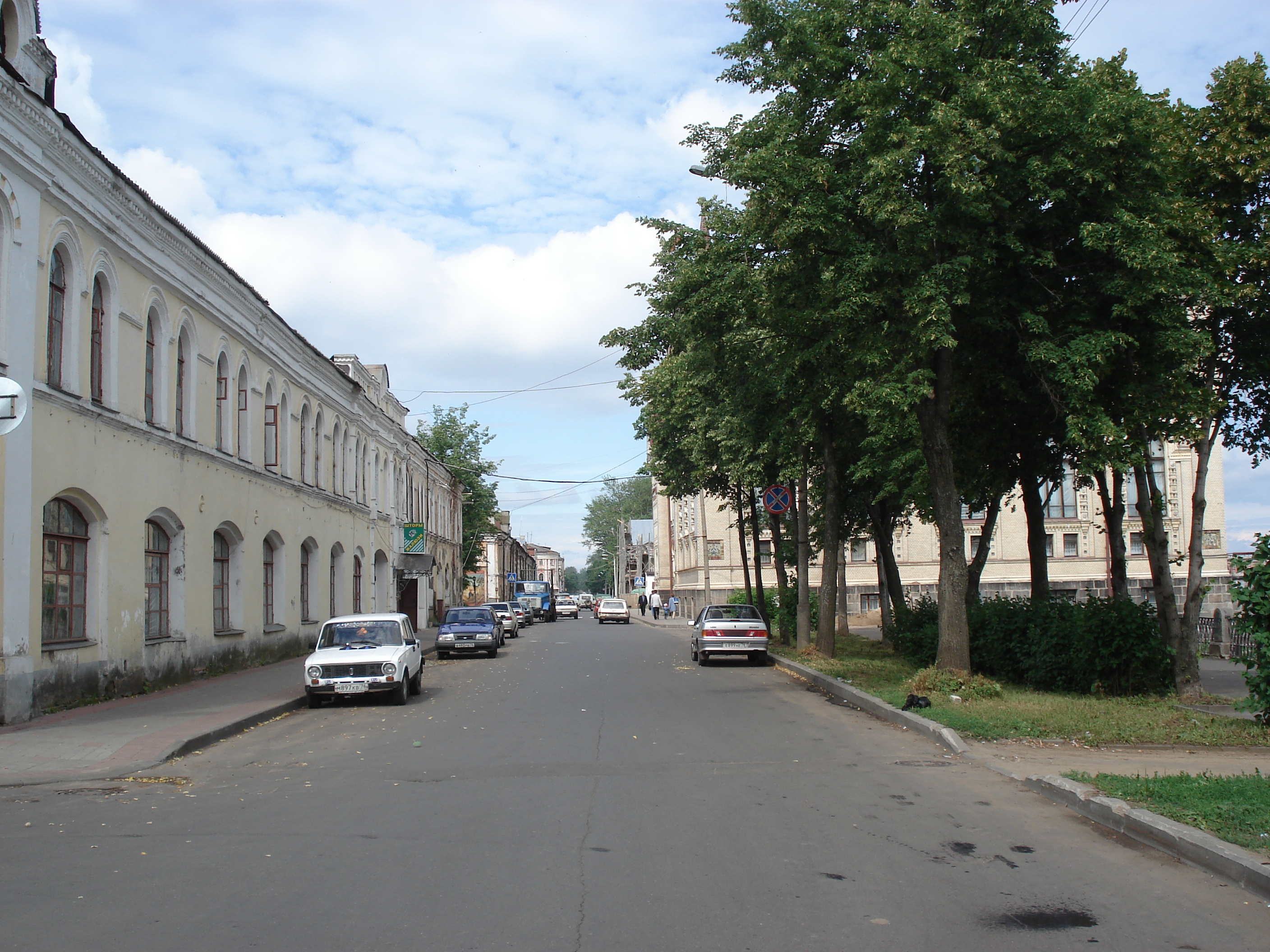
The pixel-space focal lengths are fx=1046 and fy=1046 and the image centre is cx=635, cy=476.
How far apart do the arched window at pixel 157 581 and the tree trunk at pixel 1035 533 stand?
16.1 meters

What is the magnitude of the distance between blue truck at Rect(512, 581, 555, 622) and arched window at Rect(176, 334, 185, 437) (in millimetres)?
46447

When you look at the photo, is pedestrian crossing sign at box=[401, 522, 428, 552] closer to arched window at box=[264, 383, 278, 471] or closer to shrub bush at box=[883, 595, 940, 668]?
arched window at box=[264, 383, 278, 471]

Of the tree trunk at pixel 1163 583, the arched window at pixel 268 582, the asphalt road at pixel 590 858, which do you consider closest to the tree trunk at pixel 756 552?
the arched window at pixel 268 582

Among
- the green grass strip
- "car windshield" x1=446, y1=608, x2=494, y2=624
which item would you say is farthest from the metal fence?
"car windshield" x1=446, y1=608, x2=494, y2=624

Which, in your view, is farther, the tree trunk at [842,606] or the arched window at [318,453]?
the tree trunk at [842,606]

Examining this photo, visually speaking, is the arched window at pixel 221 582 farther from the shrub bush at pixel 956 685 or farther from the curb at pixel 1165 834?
the curb at pixel 1165 834

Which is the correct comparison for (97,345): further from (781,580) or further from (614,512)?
(614,512)

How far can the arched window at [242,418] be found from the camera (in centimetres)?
2452

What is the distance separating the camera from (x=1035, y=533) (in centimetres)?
1916

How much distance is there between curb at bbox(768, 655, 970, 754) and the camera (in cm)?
1178

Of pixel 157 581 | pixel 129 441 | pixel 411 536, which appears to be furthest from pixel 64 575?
pixel 411 536

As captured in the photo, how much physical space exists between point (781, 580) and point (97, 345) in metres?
21.8

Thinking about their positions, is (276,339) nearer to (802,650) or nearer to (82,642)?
(82,642)

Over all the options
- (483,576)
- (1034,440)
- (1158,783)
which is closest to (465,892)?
(1158,783)
